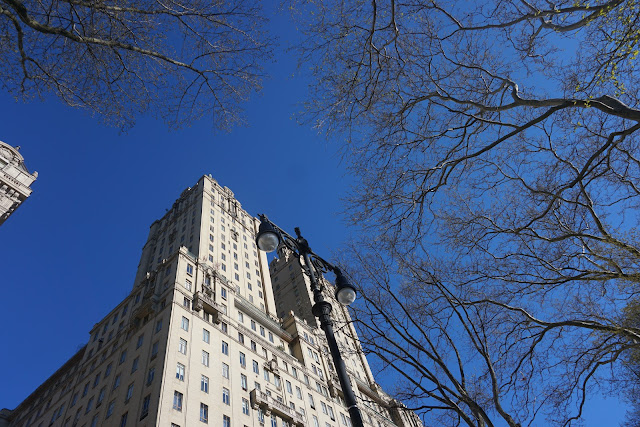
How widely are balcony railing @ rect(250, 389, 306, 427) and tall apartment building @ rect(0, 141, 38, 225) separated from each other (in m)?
32.3

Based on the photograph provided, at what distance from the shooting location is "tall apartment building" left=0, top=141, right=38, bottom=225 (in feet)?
129

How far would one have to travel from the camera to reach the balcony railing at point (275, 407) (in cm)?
2780

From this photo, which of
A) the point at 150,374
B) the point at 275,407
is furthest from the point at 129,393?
the point at 275,407

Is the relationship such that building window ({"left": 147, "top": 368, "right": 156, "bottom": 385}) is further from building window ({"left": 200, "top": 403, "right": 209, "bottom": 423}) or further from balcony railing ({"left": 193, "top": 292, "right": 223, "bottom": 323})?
balcony railing ({"left": 193, "top": 292, "right": 223, "bottom": 323})

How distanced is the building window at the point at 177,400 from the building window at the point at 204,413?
5.06ft

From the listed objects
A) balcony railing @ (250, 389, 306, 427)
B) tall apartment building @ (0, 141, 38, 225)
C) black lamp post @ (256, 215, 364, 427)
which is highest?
tall apartment building @ (0, 141, 38, 225)

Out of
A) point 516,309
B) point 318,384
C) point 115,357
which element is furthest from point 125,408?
point 516,309

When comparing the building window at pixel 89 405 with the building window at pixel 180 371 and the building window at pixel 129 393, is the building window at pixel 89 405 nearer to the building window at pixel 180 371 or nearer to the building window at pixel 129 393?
the building window at pixel 129 393

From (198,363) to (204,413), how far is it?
367 cm

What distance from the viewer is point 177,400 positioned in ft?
74.7

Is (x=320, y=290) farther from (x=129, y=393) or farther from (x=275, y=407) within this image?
(x=275, y=407)

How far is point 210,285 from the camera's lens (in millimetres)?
35938

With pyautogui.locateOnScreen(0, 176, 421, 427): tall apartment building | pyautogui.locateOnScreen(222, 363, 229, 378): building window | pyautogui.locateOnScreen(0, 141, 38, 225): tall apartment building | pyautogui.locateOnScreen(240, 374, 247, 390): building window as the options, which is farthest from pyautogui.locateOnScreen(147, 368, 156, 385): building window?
pyautogui.locateOnScreen(0, 141, 38, 225): tall apartment building

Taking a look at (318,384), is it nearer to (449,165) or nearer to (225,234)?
(225,234)
